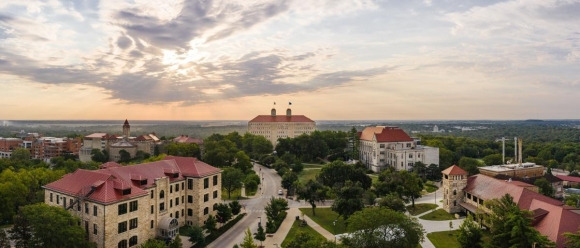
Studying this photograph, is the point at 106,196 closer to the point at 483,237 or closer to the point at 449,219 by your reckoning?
the point at 483,237

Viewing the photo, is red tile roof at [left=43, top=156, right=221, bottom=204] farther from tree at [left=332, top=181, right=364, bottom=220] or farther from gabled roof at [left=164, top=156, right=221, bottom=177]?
tree at [left=332, top=181, right=364, bottom=220]

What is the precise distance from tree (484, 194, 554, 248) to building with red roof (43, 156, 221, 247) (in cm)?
3516

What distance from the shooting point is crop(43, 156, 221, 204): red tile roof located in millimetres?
41344

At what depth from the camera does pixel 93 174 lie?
43906 mm

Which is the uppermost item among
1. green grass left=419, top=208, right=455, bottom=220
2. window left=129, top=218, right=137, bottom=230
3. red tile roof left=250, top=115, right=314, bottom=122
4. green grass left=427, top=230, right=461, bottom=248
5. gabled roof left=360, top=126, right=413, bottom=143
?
red tile roof left=250, top=115, right=314, bottom=122

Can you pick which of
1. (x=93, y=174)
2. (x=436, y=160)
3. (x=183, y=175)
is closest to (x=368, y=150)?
(x=436, y=160)

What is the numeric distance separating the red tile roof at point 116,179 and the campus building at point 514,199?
37.9m

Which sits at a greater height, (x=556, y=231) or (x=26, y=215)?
(x=26, y=215)

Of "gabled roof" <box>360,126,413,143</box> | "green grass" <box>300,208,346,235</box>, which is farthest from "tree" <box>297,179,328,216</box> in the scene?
"gabled roof" <box>360,126,413,143</box>

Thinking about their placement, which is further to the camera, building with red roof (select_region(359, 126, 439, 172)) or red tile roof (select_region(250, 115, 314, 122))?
red tile roof (select_region(250, 115, 314, 122))

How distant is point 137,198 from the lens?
43250 millimetres

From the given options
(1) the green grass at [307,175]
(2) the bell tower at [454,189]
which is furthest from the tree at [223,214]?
(1) the green grass at [307,175]

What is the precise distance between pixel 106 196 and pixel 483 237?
1515 inches

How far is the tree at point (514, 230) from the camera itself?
108 ft
